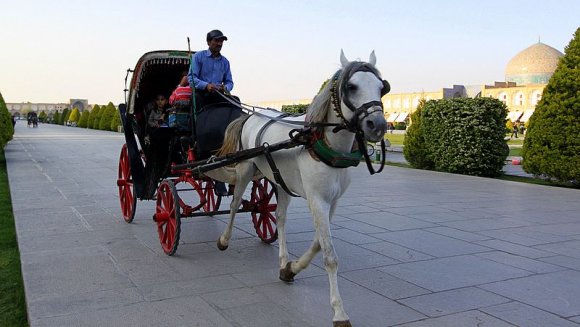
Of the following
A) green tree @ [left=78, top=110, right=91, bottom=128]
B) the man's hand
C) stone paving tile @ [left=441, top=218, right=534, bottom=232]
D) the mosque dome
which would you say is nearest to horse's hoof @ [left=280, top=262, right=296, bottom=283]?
the man's hand

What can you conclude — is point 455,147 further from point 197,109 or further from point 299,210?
point 197,109

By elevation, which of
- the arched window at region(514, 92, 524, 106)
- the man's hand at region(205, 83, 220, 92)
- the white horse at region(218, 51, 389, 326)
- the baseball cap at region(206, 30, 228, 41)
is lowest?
the white horse at region(218, 51, 389, 326)

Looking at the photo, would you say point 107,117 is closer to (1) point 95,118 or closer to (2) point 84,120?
(1) point 95,118

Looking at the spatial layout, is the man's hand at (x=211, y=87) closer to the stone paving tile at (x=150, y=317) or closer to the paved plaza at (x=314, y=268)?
the paved plaza at (x=314, y=268)

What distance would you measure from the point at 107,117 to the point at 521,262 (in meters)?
45.2

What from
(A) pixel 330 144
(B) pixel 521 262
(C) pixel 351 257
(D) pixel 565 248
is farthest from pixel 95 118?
(A) pixel 330 144

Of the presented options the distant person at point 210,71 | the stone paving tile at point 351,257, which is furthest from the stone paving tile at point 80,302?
the distant person at point 210,71

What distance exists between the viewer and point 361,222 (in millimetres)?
6426

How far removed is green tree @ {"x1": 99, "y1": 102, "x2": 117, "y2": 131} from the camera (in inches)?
1794

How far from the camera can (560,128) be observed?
32.9 ft

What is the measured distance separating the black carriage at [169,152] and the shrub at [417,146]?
8.73 m

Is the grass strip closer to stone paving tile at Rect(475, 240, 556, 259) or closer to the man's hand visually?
the man's hand

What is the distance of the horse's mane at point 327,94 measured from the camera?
3.17 meters

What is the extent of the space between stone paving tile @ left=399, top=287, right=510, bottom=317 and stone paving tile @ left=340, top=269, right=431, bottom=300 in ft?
0.35
